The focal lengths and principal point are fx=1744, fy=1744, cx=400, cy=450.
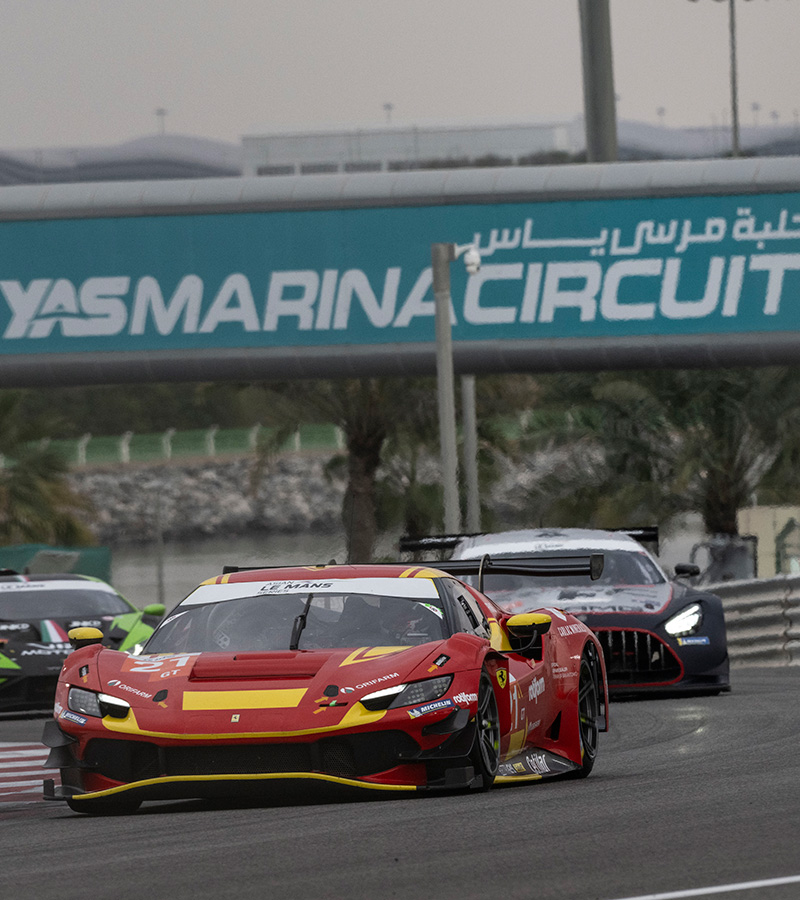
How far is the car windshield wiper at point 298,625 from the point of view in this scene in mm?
8188

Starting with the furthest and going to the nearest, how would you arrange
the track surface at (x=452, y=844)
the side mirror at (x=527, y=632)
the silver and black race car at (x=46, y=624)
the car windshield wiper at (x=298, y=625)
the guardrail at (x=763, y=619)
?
the guardrail at (x=763, y=619)
the silver and black race car at (x=46, y=624)
the side mirror at (x=527, y=632)
the car windshield wiper at (x=298, y=625)
the track surface at (x=452, y=844)

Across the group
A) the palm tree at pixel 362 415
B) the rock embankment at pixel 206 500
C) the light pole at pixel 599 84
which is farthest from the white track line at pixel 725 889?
the rock embankment at pixel 206 500

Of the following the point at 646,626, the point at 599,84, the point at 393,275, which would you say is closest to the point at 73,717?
the point at 646,626

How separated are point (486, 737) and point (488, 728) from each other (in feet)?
0.19

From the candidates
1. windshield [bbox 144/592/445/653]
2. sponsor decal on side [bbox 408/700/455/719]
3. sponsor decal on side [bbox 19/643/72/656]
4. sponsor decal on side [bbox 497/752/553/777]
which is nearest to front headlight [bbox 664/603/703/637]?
sponsor decal on side [bbox 497/752/553/777]

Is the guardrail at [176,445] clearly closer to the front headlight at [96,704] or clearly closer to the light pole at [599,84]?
the light pole at [599,84]

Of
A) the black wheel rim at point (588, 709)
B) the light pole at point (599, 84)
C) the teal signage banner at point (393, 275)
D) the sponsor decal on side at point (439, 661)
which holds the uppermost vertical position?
the light pole at point (599, 84)

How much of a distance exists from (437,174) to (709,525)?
11869 mm

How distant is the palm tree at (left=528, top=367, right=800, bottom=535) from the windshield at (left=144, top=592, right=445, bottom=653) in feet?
79.2

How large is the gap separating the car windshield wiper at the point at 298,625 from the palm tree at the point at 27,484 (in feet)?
109

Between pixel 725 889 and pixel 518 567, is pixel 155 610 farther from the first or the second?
pixel 725 889

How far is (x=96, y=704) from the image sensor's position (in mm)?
7730

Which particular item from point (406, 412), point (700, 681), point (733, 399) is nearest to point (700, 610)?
point (700, 681)

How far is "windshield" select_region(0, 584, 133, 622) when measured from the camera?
16.7 m
